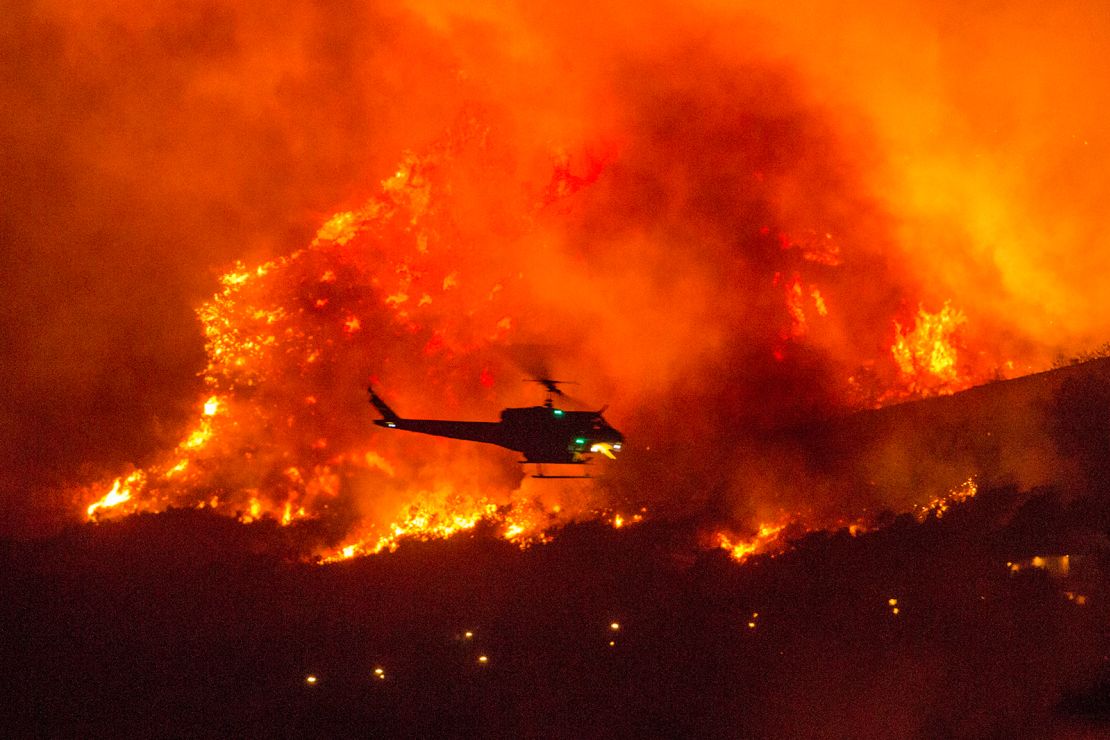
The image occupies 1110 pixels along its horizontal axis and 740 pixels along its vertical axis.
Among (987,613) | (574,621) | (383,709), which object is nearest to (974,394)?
(987,613)

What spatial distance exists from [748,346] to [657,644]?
669 centimetres

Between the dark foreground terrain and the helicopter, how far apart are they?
4.76 meters

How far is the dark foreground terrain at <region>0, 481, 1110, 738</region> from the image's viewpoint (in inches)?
631

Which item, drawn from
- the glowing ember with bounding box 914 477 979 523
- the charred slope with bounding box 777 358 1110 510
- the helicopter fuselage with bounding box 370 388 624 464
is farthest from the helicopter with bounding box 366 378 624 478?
the glowing ember with bounding box 914 477 979 523

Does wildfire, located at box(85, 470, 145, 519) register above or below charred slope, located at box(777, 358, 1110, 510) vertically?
below

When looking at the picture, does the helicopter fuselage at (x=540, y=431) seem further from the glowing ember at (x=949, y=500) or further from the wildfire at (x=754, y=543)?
the glowing ember at (x=949, y=500)

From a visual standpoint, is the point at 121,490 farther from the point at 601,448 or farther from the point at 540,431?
the point at 601,448

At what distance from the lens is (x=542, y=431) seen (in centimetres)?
1279

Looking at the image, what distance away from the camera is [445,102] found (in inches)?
635

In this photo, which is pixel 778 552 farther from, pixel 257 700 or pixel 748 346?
pixel 257 700

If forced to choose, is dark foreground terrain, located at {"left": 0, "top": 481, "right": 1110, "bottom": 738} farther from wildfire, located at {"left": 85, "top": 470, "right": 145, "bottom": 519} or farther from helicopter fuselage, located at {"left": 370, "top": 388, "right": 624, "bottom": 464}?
helicopter fuselage, located at {"left": 370, "top": 388, "right": 624, "bottom": 464}

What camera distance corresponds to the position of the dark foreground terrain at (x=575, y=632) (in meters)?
16.0

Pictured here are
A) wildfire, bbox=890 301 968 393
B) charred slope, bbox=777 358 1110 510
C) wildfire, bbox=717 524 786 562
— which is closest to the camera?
wildfire, bbox=890 301 968 393

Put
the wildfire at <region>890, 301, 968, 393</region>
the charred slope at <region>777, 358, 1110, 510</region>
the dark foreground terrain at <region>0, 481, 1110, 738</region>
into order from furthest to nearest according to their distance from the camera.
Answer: the charred slope at <region>777, 358, 1110, 510</region>, the wildfire at <region>890, 301, 968, 393</region>, the dark foreground terrain at <region>0, 481, 1110, 738</region>
